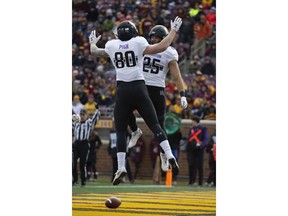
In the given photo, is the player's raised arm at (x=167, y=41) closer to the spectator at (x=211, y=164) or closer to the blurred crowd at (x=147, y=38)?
the spectator at (x=211, y=164)

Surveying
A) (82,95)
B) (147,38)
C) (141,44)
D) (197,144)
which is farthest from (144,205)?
(147,38)

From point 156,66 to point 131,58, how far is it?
2.94ft

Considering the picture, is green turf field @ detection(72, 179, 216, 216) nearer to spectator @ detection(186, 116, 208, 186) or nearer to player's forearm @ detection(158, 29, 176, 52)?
player's forearm @ detection(158, 29, 176, 52)

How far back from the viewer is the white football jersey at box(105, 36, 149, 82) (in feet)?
28.6

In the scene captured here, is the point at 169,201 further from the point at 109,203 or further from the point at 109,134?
the point at 109,134

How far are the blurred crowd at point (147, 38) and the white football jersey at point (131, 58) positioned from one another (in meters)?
8.37

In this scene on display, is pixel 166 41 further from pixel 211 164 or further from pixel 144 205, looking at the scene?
pixel 211 164

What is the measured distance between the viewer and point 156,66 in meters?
9.59

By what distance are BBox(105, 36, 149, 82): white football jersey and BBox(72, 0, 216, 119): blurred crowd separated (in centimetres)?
837

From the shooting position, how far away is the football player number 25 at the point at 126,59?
874 cm

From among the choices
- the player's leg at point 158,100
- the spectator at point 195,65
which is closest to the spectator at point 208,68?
the spectator at point 195,65
